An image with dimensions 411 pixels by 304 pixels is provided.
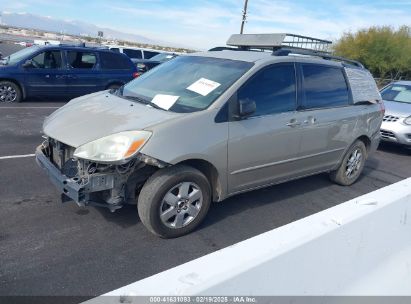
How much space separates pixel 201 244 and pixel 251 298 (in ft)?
6.57

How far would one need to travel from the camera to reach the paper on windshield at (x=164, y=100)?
12.0 feet

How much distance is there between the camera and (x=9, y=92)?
9711 mm

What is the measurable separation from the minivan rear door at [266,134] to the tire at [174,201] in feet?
1.30

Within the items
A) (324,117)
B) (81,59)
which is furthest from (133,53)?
(324,117)

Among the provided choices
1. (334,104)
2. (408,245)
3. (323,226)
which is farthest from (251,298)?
(334,104)

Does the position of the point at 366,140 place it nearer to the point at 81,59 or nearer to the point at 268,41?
the point at 268,41

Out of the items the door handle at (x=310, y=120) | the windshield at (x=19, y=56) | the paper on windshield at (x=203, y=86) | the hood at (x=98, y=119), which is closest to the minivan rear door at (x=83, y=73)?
the windshield at (x=19, y=56)

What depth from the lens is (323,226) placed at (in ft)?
6.06

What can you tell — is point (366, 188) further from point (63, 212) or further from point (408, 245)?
point (63, 212)

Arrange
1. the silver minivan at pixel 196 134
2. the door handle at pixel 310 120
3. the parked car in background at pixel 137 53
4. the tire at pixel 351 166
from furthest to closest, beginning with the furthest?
1. the parked car in background at pixel 137 53
2. the tire at pixel 351 166
3. the door handle at pixel 310 120
4. the silver minivan at pixel 196 134

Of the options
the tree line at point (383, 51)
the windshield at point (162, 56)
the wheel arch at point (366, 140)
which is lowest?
the wheel arch at point (366, 140)

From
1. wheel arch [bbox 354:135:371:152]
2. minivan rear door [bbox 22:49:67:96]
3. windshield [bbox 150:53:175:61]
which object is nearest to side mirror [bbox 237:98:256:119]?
wheel arch [bbox 354:135:371:152]

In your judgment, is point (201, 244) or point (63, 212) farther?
point (63, 212)

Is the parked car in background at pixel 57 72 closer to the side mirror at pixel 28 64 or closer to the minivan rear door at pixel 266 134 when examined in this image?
the side mirror at pixel 28 64
